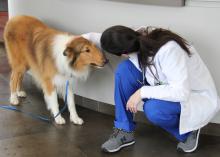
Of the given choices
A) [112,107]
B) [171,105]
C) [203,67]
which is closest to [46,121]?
[112,107]

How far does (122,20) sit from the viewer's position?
3443 millimetres

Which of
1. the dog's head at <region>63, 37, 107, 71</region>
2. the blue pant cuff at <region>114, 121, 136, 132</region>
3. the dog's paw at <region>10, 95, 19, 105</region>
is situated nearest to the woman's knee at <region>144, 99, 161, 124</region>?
the blue pant cuff at <region>114, 121, 136, 132</region>

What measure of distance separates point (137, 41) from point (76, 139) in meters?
1.04

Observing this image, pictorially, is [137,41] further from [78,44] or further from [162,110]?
[78,44]

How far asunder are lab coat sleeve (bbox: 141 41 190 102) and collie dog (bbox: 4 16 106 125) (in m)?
0.70

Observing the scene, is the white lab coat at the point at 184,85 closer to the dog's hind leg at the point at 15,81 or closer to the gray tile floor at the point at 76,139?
the gray tile floor at the point at 76,139

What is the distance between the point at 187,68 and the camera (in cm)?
271

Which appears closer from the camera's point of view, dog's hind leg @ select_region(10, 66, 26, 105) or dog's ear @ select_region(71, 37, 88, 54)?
dog's ear @ select_region(71, 37, 88, 54)

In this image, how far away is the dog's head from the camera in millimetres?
3254

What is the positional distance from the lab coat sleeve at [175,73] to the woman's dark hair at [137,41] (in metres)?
0.07

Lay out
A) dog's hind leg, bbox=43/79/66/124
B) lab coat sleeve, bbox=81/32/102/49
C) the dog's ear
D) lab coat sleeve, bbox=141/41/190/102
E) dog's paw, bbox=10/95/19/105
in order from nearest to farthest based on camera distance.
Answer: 1. lab coat sleeve, bbox=141/41/190/102
2. the dog's ear
3. lab coat sleeve, bbox=81/32/102/49
4. dog's hind leg, bbox=43/79/66/124
5. dog's paw, bbox=10/95/19/105

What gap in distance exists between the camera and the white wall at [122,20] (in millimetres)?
3084

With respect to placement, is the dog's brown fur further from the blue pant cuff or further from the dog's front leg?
the blue pant cuff

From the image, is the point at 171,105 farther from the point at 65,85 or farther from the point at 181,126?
the point at 65,85
